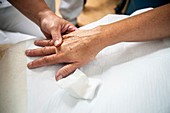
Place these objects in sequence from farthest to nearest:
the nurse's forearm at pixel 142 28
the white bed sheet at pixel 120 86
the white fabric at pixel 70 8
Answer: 1. the white fabric at pixel 70 8
2. the nurse's forearm at pixel 142 28
3. the white bed sheet at pixel 120 86

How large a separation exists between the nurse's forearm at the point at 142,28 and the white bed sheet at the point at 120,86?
1.7 inches

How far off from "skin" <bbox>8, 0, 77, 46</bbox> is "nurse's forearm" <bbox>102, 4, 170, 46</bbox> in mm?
191

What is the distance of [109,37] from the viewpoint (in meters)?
0.73

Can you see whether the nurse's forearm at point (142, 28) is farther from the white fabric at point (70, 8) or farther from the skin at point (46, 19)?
the white fabric at point (70, 8)

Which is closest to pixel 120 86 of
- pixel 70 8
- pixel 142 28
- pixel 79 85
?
pixel 79 85

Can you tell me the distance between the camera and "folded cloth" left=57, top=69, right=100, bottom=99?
24.6 inches

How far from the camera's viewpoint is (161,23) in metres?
0.71

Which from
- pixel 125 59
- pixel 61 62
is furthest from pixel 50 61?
pixel 125 59

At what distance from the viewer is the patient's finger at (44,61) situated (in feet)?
2.35

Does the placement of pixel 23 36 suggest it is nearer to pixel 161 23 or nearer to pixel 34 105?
pixel 34 105

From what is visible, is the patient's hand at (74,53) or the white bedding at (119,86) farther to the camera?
the patient's hand at (74,53)

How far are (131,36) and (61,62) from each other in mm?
273

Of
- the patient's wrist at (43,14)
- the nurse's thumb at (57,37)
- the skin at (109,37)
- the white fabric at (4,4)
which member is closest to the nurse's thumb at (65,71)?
the skin at (109,37)

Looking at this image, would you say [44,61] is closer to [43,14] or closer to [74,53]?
[74,53]
